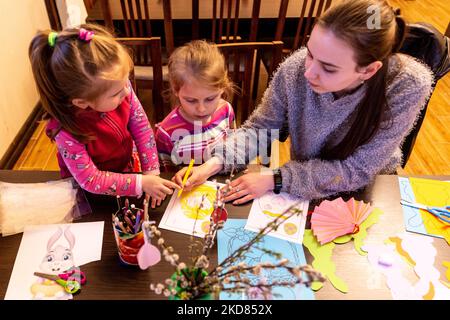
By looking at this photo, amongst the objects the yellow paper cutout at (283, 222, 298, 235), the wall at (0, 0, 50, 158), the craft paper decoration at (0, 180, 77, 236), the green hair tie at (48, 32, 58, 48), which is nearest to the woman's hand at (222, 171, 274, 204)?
the yellow paper cutout at (283, 222, 298, 235)

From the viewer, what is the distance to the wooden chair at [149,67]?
1.48m

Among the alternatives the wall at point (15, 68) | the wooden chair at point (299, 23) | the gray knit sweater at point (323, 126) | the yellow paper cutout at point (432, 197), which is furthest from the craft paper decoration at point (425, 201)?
the wall at point (15, 68)

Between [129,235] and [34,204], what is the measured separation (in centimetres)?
37

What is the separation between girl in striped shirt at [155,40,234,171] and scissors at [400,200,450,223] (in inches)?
25.2

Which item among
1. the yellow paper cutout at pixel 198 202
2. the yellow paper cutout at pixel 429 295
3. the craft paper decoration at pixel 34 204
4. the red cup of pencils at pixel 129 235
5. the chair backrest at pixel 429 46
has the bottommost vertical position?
the craft paper decoration at pixel 34 204

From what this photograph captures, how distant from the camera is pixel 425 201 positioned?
1104mm

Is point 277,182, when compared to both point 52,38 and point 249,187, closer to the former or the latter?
point 249,187

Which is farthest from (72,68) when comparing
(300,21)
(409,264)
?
(300,21)

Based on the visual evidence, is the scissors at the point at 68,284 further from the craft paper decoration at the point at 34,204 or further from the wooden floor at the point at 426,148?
the wooden floor at the point at 426,148

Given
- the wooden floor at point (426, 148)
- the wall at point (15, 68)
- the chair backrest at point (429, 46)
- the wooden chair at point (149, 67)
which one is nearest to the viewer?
the chair backrest at point (429, 46)

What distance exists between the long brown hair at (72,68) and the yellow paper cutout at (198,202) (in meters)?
0.34

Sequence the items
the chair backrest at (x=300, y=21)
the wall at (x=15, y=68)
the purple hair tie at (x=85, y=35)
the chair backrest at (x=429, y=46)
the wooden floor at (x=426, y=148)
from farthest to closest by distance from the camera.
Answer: the wooden floor at (x=426, y=148), the wall at (x=15, y=68), the chair backrest at (x=300, y=21), the chair backrest at (x=429, y=46), the purple hair tie at (x=85, y=35)

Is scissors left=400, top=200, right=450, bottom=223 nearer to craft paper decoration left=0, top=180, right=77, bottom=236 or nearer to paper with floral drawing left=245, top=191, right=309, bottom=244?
paper with floral drawing left=245, top=191, right=309, bottom=244

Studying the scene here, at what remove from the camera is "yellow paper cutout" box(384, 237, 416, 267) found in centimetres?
95
